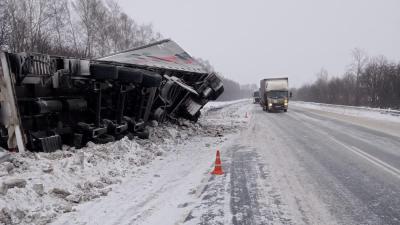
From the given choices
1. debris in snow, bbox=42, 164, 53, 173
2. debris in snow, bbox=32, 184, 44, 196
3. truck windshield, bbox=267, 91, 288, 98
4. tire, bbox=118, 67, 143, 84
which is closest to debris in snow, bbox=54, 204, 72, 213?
debris in snow, bbox=32, 184, 44, 196

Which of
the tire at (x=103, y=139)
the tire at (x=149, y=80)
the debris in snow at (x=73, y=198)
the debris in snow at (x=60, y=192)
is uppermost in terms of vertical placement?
the tire at (x=149, y=80)

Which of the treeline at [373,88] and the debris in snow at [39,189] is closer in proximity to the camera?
the debris in snow at [39,189]

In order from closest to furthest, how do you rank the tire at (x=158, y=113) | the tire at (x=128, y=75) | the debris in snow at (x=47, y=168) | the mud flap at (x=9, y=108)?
the debris in snow at (x=47, y=168)
the mud flap at (x=9, y=108)
the tire at (x=128, y=75)
the tire at (x=158, y=113)

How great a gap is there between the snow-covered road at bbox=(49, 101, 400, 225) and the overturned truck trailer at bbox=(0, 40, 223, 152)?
176 centimetres

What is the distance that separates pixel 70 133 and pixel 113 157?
131 centimetres

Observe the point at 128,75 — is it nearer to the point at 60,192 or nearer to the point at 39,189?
the point at 60,192

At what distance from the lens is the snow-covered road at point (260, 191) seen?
14.6ft

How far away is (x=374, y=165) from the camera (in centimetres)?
758

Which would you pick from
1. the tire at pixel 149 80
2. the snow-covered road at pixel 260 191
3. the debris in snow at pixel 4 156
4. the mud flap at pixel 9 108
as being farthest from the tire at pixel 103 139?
the debris in snow at pixel 4 156

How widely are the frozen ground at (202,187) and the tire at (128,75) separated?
1.62 m

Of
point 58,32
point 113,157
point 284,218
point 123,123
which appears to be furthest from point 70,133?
point 58,32

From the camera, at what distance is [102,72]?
25.0 ft

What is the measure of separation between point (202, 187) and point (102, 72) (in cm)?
357

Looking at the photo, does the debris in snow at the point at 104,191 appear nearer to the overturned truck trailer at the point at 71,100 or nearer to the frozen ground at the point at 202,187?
the frozen ground at the point at 202,187
